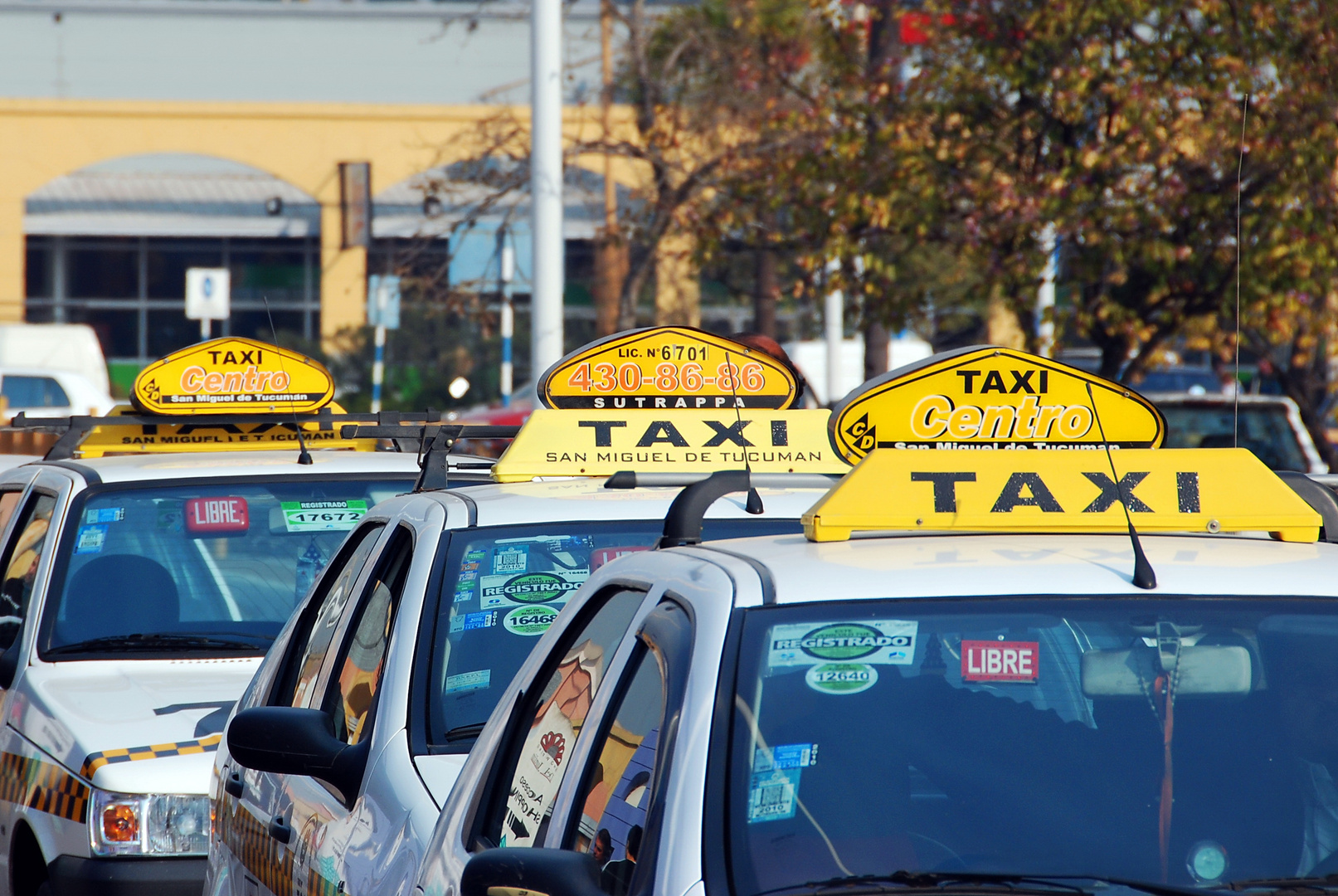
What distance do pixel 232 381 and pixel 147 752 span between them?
2.65 meters

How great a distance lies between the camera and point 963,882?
206cm

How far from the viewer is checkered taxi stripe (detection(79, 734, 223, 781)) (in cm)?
442

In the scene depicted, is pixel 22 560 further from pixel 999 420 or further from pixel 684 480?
pixel 999 420

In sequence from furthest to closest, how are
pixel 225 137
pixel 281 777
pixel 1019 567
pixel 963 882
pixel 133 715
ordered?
1. pixel 225 137
2. pixel 133 715
3. pixel 281 777
4. pixel 1019 567
5. pixel 963 882

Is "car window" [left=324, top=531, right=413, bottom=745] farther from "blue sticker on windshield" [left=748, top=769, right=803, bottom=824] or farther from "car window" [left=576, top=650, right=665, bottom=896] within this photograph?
"blue sticker on windshield" [left=748, top=769, right=803, bottom=824]

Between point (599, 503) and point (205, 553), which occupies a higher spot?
point (599, 503)

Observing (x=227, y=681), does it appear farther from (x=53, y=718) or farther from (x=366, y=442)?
(x=366, y=442)

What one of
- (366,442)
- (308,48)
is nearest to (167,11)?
(308,48)

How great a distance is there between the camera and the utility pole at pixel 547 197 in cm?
973

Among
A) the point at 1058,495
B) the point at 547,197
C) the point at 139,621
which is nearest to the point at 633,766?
the point at 1058,495

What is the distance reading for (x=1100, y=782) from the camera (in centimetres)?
222

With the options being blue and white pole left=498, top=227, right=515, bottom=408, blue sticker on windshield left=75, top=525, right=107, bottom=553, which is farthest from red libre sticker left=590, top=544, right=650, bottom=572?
blue and white pole left=498, top=227, right=515, bottom=408

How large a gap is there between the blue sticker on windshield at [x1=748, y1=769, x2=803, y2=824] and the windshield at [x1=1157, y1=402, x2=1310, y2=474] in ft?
29.4

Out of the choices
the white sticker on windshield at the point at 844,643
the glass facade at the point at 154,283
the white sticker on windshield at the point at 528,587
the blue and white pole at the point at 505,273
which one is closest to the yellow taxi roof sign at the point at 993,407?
the white sticker on windshield at the point at 528,587
